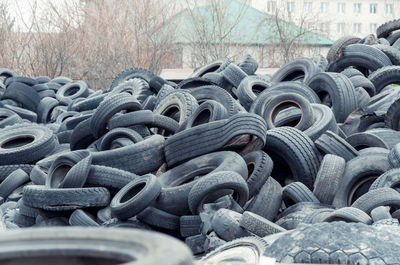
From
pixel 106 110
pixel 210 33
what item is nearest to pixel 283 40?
pixel 210 33

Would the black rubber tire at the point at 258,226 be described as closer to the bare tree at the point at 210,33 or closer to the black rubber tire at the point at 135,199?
the black rubber tire at the point at 135,199

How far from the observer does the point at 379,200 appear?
4.80 metres

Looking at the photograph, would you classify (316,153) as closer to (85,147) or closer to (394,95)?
(394,95)

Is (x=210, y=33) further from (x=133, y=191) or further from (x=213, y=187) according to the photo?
(x=213, y=187)

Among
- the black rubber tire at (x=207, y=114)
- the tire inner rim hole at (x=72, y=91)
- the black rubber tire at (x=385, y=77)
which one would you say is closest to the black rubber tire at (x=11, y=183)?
the black rubber tire at (x=207, y=114)

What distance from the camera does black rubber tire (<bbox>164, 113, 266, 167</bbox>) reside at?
19.6ft

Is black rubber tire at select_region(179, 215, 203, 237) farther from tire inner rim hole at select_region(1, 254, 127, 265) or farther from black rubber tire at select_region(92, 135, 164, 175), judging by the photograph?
tire inner rim hole at select_region(1, 254, 127, 265)

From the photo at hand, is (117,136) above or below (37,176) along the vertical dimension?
above

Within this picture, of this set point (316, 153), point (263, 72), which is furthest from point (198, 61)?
point (316, 153)

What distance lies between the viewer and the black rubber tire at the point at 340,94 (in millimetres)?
8094

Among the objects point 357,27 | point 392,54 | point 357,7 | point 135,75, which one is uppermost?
point 357,7

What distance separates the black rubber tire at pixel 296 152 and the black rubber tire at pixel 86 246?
529 cm

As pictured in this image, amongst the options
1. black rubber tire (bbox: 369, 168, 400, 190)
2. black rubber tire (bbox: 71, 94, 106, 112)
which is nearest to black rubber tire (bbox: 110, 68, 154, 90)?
black rubber tire (bbox: 71, 94, 106, 112)

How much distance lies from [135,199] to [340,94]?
391 cm
